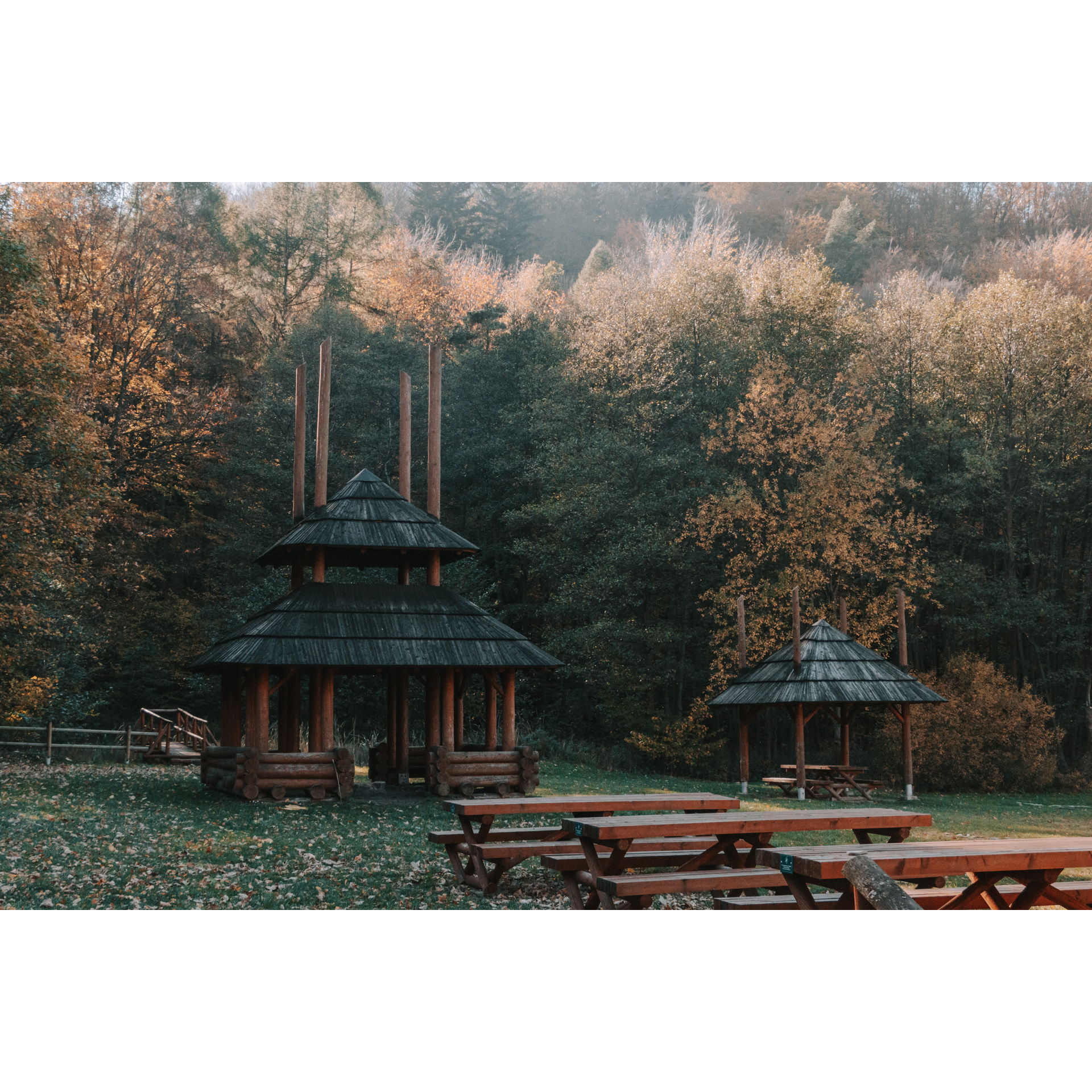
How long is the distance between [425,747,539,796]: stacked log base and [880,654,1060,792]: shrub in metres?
10.9

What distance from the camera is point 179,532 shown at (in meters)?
28.3

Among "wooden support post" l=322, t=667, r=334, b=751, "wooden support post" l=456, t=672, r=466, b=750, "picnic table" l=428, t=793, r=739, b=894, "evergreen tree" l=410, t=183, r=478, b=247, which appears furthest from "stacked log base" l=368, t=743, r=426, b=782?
"evergreen tree" l=410, t=183, r=478, b=247

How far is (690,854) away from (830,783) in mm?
11755

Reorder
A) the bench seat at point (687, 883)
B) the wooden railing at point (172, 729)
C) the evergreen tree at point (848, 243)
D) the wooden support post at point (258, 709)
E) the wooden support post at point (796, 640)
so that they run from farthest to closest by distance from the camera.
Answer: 1. the evergreen tree at point (848, 243)
2. the wooden railing at point (172, 729)
3. the wooden support post at point (796, 640)
4. the wooden support post at point (258, 709)
5. the bench seat at point (687, 883)

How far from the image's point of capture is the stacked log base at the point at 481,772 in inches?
570

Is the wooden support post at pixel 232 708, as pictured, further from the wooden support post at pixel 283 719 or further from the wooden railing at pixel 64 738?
the wooden railing at pixel 64 738

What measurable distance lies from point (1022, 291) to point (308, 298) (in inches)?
851

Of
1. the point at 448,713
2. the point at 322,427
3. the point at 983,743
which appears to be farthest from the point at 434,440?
the point at 983,743

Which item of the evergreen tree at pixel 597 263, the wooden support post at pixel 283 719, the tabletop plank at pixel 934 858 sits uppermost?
the evergreen tree at pixel 597 263

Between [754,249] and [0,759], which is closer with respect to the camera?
[0,759]

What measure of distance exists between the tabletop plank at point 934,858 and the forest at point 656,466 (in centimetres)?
1763

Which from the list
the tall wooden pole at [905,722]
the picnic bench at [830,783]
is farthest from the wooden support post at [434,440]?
the tall wooden pole at [905,722]

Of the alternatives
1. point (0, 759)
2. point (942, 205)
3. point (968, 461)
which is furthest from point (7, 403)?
point (942, 205)

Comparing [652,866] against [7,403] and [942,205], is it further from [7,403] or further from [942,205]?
[942,205]
